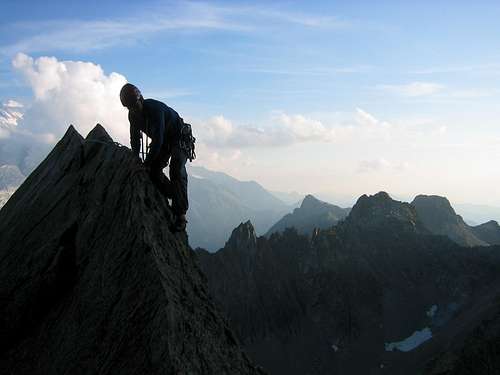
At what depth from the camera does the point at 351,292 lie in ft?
518

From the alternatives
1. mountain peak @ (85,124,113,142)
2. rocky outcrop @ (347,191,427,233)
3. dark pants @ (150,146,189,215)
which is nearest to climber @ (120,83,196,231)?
dark pants @ (150,146,189,215)

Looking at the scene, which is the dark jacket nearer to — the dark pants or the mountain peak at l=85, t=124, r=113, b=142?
the dark pants

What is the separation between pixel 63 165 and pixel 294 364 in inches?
5745

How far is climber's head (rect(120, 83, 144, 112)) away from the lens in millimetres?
10422

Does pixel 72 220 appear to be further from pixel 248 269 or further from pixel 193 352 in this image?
pixel 248 269

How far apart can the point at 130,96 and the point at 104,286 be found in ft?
15.4

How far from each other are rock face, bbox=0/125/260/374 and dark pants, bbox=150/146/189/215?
0.34 metres

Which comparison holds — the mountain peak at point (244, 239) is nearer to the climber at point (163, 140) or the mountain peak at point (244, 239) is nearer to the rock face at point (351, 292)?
the rock face at point (351, 292)

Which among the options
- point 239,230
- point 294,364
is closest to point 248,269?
point 239,230

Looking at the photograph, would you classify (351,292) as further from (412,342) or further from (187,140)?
(187,140)

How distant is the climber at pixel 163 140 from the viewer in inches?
412

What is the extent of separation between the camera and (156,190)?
10812mm

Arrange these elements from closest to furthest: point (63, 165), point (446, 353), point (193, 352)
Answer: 1. point (193, 352)
2. point (63, 165)
3. point (446, 353)

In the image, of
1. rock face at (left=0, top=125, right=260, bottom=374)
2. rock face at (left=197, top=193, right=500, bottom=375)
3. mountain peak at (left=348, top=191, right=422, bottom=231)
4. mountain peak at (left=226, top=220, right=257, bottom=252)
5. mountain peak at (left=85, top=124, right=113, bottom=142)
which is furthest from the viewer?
mountain peak at (left=348, top=191, right=422, bottom=231)
